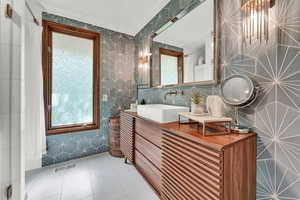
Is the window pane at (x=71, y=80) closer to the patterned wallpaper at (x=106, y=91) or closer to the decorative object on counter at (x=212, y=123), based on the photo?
the patterned wallpaper at (x=106, y=91)

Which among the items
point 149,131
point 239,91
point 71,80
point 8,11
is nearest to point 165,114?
point 149,131

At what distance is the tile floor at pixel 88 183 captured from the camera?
1567 mm

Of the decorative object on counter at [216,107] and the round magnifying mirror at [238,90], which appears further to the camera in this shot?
the decorative object on counter at [216,107]

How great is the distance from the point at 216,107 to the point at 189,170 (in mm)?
561

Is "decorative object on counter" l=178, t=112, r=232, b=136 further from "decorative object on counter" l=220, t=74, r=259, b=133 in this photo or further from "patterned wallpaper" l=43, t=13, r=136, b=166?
"patterned wallpaper" l=43, t=13, r=136, b=166

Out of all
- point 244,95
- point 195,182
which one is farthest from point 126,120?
point 244,95

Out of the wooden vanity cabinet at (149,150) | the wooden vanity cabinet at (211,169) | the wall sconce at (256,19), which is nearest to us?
the wooden vanity cabinet at (211,169)

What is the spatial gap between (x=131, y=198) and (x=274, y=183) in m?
1.38

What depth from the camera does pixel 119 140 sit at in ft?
8.30

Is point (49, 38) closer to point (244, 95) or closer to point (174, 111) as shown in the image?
point (174, 111)

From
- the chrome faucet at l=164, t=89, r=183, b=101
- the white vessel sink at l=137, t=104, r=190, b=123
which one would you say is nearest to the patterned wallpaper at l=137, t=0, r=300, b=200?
the white vessel sink at l=137, t=104, r=190, b=123

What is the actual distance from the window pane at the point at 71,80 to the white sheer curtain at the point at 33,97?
1.26 ft

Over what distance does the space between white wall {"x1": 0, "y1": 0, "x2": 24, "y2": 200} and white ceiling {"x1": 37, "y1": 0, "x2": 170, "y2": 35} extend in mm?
1012

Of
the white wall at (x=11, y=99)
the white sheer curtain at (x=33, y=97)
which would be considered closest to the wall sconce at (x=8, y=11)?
the white wall at (x=11, y=99)
